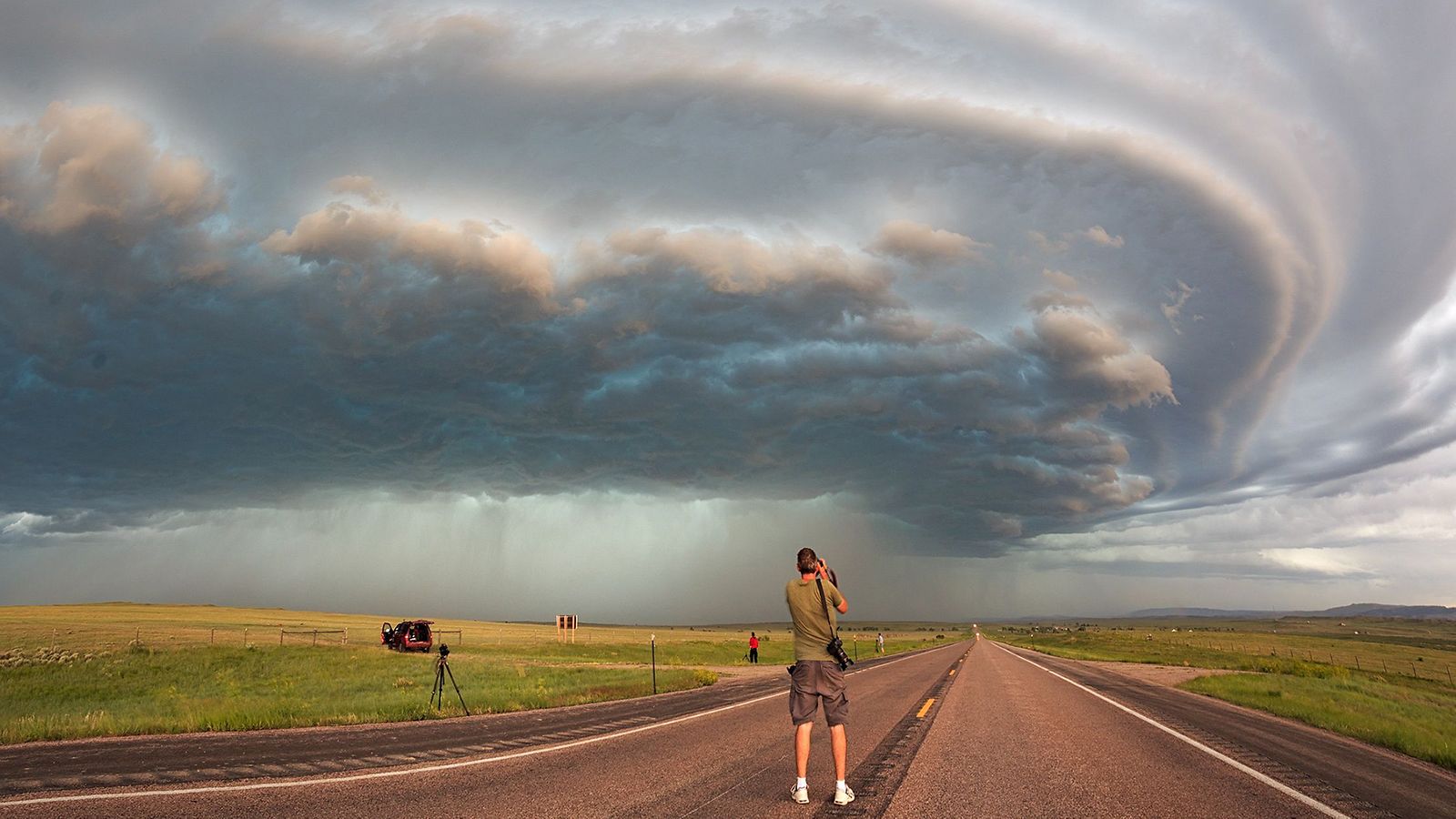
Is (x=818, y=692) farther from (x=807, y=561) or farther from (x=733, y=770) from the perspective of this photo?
(x=733, y=770)

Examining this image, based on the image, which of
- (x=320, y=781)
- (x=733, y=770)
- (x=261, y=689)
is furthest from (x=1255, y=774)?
(x=261, y=689)

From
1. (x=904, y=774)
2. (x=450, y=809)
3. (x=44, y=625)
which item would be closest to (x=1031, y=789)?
(x=904, y=774)

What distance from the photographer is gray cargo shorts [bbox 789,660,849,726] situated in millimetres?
7484

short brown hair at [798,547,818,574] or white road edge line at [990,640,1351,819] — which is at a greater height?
short brown hair at [798,547,818,574]

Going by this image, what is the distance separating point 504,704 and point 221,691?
1373cm

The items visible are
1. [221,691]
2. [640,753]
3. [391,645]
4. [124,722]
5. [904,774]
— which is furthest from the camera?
[391,645]

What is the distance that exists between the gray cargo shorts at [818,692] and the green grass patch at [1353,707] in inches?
433

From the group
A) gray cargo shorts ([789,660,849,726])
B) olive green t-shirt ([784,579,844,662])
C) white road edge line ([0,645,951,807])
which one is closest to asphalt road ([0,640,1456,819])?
white road edge line ([0,645,951,807])

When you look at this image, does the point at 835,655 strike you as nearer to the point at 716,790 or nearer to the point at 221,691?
the point at 716,790

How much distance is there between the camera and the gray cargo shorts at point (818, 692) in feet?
24.6

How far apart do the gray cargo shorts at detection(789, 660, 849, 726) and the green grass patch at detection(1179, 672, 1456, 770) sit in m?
11.0

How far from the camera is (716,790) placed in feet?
26.7

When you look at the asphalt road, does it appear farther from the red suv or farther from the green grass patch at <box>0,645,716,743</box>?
the red suv

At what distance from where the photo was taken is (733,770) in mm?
9375
